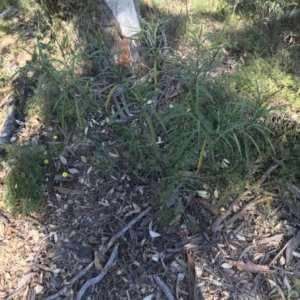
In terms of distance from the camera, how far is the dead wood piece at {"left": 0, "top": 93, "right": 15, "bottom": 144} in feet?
9.05

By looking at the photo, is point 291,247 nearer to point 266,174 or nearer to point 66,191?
point 266,174

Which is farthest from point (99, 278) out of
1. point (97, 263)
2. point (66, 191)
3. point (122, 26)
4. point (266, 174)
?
point (122, 26)

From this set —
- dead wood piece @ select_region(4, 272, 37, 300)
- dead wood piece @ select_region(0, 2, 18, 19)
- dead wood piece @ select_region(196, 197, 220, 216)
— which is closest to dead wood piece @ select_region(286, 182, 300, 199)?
dead wood piece @ select_region(196, 197, 220, 216)

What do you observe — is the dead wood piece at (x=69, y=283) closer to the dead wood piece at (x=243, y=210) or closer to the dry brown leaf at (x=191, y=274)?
the dry brown leaf at (x=191, y=274)

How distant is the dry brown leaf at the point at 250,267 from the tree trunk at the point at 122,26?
1703 mm

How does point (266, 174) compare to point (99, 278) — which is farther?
point (266, 174)

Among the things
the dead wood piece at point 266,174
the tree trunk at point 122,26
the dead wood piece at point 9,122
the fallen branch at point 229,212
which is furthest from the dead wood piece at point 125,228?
the tree trunk at point 122,26

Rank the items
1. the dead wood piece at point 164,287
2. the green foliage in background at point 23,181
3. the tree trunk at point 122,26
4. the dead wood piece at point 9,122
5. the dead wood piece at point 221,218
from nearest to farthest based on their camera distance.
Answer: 1. the dead wood piece at point 164,287
2. the dead wood piece at point 221,218
3. the green foliage in background at point 23,181
4. the dead wood piece at point 9,122
5. the tree trunk at point 122,26

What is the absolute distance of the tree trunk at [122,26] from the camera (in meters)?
2.88

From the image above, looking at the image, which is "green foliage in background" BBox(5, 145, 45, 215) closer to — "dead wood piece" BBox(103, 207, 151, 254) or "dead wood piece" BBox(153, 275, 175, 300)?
"dead wood piece" BBox(103, 207, 151, 254)

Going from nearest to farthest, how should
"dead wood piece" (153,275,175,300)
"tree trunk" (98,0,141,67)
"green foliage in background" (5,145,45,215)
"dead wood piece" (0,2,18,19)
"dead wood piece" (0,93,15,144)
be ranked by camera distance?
"dead wood piece" (153,275,175,300), "green foliage in background" (5,145,45,215), "dead wood piece" (0,93,15,144), "tree trunk" (98,0,141,67), "dead wood piece" (0,2,18,19)

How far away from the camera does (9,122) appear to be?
2869 mm

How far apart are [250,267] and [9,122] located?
1.98 metres

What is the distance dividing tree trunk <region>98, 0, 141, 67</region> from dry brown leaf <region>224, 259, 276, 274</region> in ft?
5.59
